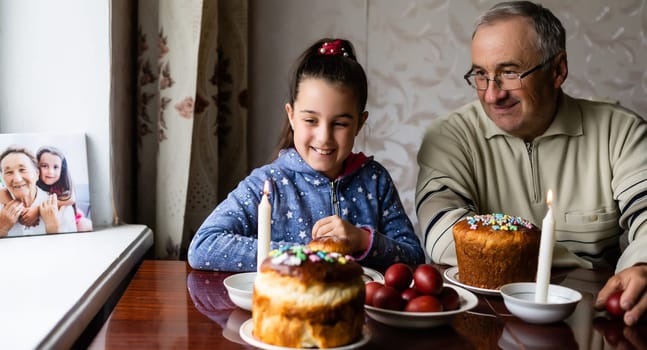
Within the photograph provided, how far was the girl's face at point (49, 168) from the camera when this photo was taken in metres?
1.77

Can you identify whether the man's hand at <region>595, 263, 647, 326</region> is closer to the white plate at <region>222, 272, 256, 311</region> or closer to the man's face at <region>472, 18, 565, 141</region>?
the white plate at <region>222, 272, 256, 311</region>

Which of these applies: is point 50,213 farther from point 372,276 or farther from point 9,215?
point 372,276

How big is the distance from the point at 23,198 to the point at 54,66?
0.38 metres

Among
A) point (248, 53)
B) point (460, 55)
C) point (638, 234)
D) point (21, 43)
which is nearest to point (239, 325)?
point (638, 234)

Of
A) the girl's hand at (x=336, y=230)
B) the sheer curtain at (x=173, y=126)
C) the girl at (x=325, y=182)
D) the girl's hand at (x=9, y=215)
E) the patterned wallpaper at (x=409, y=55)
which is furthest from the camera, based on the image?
the patterned wallpaper at (x=409, y=55)

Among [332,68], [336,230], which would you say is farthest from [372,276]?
[332,68]

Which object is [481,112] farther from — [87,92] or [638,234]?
[87,92]

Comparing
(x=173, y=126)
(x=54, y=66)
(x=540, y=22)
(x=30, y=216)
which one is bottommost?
(x=30, y=216)

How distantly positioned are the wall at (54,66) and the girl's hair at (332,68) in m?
0.57

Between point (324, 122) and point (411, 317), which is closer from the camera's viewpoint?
point (411, 317)

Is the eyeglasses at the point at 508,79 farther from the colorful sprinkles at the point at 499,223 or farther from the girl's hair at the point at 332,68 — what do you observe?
the colorful sprinkles at the point at 499,223

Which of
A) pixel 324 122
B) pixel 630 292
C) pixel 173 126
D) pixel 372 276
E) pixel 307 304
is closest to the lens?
pixel 307 304

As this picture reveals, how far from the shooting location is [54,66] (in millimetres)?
1848

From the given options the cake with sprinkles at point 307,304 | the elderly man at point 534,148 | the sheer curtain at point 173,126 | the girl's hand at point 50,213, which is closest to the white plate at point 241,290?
the cake with sprinkles at point 307,304
